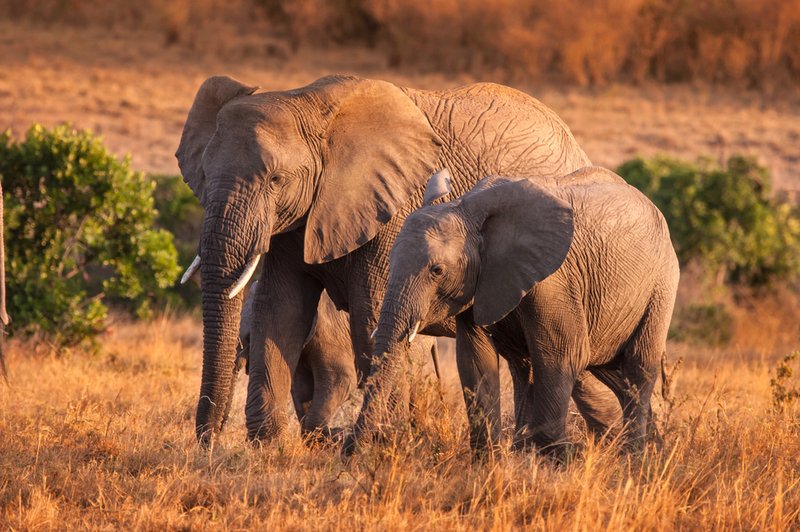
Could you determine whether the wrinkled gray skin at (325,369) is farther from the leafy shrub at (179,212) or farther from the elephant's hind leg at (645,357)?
the leafy shrub at (179,212)

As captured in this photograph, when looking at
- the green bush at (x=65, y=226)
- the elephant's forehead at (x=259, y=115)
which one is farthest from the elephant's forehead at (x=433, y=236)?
the green bush at (x=65, y=226)

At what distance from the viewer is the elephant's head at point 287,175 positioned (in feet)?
23.1

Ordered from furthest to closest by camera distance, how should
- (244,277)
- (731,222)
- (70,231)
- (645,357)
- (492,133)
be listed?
1. (731,222)
2. (70,231)
3. (492,133)
4. (645,357)
5. (244,277)

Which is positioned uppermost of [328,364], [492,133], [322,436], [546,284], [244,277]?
[492,133]

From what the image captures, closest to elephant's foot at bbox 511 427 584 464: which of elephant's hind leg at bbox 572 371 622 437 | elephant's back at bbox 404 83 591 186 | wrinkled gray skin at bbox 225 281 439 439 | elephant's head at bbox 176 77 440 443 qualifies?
elephant's hind leg at bbox 572 371 622 437

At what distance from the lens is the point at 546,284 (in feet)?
21.8

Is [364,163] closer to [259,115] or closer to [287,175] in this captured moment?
[287,175]

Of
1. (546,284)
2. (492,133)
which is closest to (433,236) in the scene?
(546,284)

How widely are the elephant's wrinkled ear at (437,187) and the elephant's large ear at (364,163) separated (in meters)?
0.30

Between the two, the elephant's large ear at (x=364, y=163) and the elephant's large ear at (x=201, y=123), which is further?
the elephant's large ear at (x=201, y=123)

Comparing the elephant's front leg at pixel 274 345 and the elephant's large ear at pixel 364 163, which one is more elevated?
the elephant's large ear at pixel 364 163

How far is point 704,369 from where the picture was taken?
12.2m

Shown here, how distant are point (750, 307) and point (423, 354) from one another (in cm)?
1023

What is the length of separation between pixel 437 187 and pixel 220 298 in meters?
1.36
